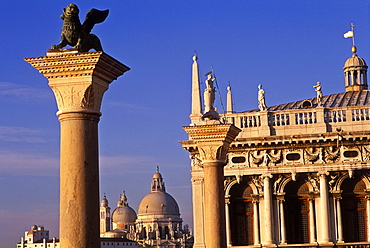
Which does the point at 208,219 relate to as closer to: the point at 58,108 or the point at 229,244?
the point at 58,108

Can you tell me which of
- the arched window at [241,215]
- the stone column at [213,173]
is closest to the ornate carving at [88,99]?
the stone column at [213,173]

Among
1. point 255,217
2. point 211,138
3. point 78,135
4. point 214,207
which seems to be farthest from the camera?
point 255,217

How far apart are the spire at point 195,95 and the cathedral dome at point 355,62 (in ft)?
37.4

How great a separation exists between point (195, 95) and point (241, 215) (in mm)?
6249

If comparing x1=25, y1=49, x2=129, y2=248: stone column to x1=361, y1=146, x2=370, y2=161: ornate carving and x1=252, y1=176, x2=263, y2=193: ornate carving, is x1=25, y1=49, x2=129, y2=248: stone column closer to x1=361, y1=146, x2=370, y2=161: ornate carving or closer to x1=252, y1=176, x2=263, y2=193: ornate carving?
x1=361, y1=146, x2=370, y2=161: ornate carving

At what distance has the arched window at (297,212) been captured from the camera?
129ft

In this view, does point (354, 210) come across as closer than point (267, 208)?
Yes

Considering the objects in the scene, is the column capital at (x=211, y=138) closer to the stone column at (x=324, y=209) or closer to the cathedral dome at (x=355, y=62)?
the stone column at (x=324, y=209)

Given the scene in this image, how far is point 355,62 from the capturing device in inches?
1859

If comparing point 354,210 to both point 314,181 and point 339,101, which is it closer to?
point 314,181

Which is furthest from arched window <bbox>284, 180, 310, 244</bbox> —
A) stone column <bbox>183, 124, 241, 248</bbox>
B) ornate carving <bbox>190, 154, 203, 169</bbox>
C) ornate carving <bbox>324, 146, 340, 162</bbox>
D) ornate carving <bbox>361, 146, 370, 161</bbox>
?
stone column <bbox>183, 124, 241, 248</bbox>

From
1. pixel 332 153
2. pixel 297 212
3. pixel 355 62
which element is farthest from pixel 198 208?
pixel 355 62

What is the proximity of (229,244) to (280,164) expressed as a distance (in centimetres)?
458

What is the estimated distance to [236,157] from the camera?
130ft
